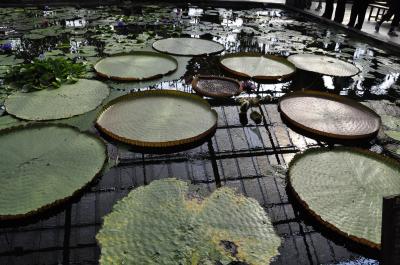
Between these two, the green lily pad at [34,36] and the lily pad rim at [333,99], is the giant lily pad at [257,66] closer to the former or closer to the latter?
the lily pad rim at [333,99]

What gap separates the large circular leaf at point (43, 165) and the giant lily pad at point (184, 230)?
0.46m

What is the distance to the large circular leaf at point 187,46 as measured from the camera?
527 centimetres

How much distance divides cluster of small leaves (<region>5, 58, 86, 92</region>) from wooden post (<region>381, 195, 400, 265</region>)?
371 centimetres

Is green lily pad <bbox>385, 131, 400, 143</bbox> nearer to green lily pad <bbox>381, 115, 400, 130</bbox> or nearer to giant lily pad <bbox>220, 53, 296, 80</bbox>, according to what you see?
green lily pad <bbox>381, 115, 400, 130</bbox>

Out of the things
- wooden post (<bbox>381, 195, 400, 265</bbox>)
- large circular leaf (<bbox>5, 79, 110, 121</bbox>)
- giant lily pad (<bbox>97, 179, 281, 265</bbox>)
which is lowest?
giant lily pad (<bbox>97, 179, 281, 265</bbox>)

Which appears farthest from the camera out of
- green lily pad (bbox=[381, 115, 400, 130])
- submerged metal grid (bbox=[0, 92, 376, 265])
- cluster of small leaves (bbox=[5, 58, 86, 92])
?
cluster of small leaves (bbox=[5, 58, 86, 92])

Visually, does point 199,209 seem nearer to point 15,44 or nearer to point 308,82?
point 308,82

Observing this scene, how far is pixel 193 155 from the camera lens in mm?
2881

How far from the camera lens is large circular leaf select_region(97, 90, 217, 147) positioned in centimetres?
291

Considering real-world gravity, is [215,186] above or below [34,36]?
below

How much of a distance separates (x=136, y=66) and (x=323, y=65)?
119 inches

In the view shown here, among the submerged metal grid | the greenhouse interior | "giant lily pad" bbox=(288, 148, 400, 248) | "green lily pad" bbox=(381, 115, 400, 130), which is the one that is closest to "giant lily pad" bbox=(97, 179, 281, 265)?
the greenhouse interior

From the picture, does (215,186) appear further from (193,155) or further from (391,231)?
(391,231)

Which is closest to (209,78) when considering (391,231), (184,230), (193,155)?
(193,155)
